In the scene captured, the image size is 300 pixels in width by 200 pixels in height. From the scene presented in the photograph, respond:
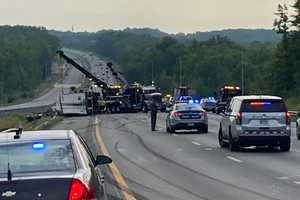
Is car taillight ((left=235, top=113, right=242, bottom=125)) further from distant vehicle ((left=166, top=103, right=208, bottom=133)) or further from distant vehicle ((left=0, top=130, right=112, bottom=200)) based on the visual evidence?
distant vehicle ((left=0, top=130, right=112, bottom=200))

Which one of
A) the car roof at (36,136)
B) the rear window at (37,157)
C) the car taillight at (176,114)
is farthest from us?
the car taillight at (176,114)

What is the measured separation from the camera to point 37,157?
10281 mm

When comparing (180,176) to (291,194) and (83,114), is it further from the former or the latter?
(83,114)

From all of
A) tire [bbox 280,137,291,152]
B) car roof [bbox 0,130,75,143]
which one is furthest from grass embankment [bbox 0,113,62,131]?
car roof [bbox 0,130,75,143]

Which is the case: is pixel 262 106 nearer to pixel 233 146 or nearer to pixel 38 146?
pixel 233 146

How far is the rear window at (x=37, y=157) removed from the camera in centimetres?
1002

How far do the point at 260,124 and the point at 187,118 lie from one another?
14.8 m

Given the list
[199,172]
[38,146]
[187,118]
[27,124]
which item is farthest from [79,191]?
[27,124]

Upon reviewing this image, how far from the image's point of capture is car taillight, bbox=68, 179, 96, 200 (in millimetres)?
9484

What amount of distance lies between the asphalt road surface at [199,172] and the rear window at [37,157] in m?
7.02

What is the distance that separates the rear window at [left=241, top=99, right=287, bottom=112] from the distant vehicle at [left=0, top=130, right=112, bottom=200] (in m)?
19.7

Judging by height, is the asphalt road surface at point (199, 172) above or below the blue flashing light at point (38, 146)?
below

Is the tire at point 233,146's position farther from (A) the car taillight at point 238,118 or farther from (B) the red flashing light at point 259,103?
(B) the red flashing light at point 259,103

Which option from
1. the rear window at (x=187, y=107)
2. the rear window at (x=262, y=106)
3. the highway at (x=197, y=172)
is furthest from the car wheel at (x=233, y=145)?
the rear window at (x=187, y=107)
